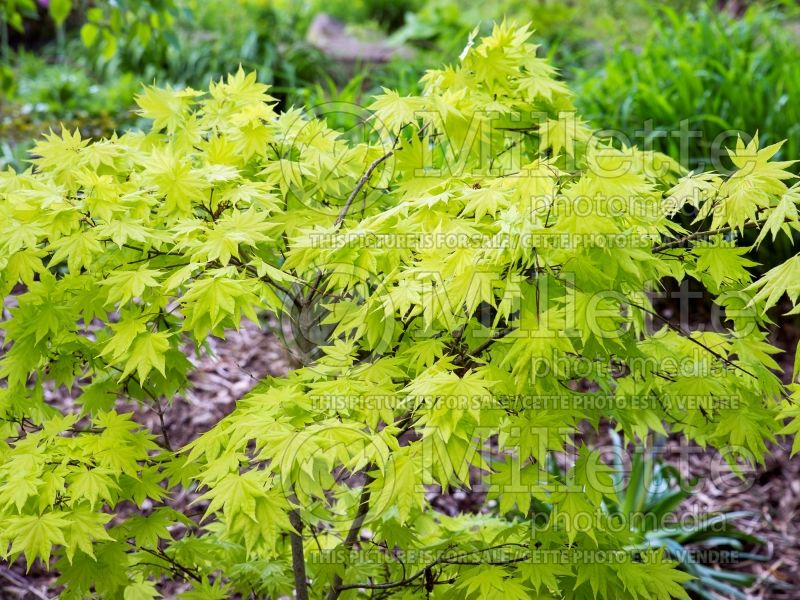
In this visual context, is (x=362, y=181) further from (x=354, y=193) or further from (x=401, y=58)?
(x=401, y=58)

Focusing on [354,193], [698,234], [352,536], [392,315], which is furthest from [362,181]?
[352,536]

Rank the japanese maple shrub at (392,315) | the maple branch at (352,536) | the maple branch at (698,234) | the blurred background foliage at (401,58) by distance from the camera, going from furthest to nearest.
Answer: the blurred background foliage at (401,58)
the maple branch at (352,536)
the maple branch at (698,234)
the japanese maple shrub at (392,315)

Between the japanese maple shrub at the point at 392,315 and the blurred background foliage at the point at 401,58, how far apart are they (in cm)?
72

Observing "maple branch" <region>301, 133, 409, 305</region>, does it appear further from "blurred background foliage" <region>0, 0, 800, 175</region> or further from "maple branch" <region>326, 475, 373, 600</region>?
"blurred background foliage" <region>0, 0, 800, 175</region>

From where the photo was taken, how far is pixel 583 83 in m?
5.28

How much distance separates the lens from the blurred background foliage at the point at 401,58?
4539 mm

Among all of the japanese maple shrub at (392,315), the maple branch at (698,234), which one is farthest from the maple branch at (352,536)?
the maple branch at (698,234)

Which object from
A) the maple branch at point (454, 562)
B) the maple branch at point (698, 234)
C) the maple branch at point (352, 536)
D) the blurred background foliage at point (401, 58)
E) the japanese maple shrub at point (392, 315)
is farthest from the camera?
the blurred background foliage at point (401, 58)

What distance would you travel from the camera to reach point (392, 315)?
1771mm

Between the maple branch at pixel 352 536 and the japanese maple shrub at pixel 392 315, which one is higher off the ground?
the japanese maple shrub at pixel 392 315

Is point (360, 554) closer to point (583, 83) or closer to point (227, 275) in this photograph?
point (227, 275)

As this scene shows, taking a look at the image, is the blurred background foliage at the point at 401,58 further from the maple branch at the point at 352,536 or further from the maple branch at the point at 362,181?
the maple branch at the point at 352,536

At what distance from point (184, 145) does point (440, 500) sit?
2226mm

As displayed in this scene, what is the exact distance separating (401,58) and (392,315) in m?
5.55
